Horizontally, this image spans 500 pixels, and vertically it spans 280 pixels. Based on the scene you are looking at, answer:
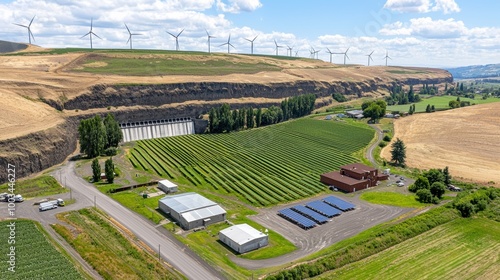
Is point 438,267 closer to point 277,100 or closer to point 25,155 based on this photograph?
point 25,155

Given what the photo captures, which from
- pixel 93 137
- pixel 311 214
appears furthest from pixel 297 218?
pixel 93 137

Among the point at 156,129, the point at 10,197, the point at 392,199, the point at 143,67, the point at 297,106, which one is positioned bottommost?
the point at 392,199

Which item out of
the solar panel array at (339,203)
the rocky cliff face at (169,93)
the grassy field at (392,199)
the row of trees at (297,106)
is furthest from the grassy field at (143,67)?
the grassy field at (392,199)

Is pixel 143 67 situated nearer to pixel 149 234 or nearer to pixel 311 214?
pixel 149 234

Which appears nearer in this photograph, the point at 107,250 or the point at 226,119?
the point at 107,250

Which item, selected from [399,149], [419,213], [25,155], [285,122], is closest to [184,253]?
[419,213]

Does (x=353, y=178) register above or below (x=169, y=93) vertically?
below

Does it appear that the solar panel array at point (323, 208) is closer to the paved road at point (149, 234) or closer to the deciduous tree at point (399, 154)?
the paved road at point (149, 234)
